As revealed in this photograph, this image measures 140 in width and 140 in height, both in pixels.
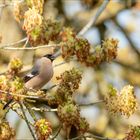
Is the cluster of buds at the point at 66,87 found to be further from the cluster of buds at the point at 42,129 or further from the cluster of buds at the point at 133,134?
the cluster of buds at the point at 133,134

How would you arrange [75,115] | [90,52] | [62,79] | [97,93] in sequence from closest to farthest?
[75,115] → [62,79] → [90,52] → [97,93]

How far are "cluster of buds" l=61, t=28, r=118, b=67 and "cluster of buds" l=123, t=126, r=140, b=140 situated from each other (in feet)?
1.94

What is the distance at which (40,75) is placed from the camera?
4.77 m

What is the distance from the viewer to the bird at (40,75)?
15.0 feet

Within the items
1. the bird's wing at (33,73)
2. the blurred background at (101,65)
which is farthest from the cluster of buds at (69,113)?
the blurred background at (101,65)

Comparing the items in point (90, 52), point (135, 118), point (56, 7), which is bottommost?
point (135, 118)

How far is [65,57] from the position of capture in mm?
3660

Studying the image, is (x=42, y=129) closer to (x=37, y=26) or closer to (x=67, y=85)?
(x=67, y=85)

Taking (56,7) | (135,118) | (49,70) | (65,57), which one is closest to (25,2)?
(65,57)

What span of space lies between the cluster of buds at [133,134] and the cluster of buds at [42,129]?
51 centimetres

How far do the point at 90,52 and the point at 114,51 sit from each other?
0.18 meters

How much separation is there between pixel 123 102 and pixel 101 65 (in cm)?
655

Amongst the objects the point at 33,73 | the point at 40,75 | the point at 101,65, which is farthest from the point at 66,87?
the point at 101,65

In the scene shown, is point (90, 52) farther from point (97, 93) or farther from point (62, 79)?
point (97, 93)
